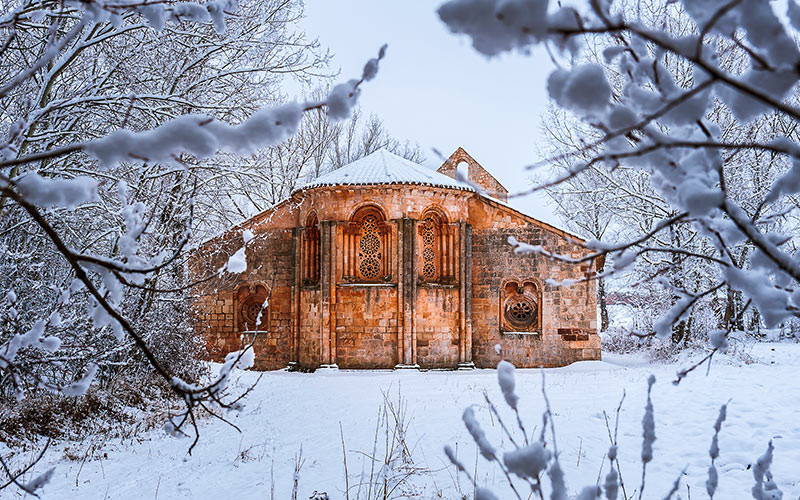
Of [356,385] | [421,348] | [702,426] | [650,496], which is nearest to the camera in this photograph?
[650,496]

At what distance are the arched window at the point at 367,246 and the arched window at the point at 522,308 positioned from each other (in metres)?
3.75

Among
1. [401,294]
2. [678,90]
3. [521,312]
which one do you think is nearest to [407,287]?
[401,294]

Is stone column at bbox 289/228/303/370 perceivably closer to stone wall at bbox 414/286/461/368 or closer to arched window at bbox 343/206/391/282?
arched window at bbox 343/206/391/282

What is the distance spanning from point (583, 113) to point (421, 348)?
45.8 ft

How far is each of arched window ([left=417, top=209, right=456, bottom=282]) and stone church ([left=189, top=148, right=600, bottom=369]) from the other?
29mm

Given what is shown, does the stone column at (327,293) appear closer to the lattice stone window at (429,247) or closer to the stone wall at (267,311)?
the stone wall at (267,311)

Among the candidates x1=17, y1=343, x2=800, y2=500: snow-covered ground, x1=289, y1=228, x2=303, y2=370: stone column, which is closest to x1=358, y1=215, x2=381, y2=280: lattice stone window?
x1=289, y1=228, x2=303, y2=370: stone column

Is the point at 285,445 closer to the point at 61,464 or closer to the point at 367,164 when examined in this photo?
the point at 61,464

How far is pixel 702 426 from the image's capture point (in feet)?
24.5

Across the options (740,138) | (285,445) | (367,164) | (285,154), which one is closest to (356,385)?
(285,445)

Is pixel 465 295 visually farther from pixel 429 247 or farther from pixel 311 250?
pixel 311 250

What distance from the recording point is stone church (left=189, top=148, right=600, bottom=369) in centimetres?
1495

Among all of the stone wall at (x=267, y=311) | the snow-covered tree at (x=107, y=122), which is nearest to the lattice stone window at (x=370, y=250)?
the stone wall at (x=267, y=311)

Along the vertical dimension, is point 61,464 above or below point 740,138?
below
